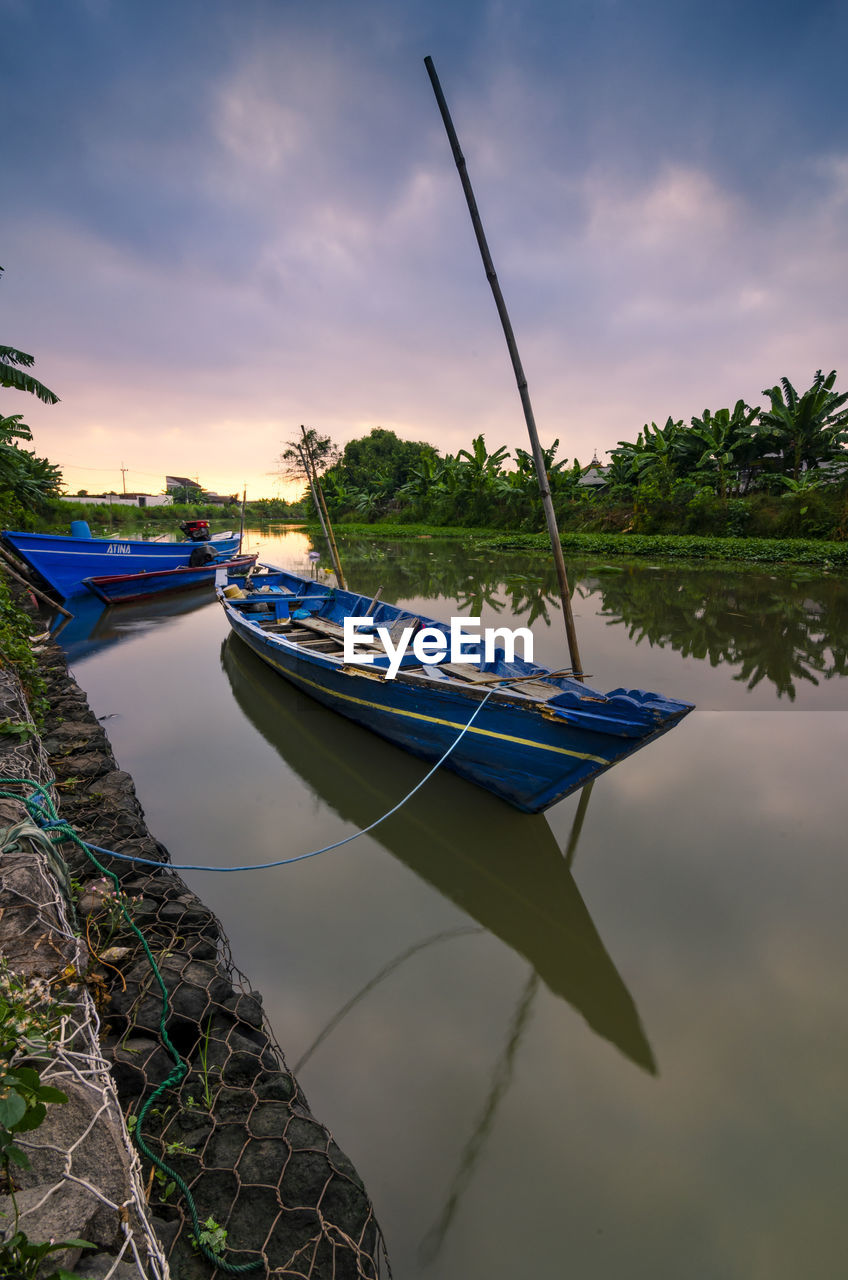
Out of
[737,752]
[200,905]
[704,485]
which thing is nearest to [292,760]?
[200,905]

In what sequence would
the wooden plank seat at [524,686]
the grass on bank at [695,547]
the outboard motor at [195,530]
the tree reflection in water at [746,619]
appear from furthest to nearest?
the grass on bank at [695,547], the outboard motor at [195,530], the tree reflection in water at [746,619], the wooden plank seat at [524,686]

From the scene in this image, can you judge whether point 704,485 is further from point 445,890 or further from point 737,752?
point 445,890

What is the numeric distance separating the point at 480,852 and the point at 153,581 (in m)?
12.4

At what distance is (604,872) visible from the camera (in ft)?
12.1

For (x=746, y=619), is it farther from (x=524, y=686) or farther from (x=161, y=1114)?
(x=161, y=1114)

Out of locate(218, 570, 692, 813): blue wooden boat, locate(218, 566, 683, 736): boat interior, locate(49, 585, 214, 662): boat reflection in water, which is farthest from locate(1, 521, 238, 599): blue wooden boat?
locate(218, 570, 692, 813): blue wooden boat

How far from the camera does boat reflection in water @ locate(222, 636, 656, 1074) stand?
2867 millimetres

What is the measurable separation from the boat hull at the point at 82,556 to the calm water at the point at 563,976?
24.4 feet

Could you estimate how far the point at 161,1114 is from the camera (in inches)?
75.3

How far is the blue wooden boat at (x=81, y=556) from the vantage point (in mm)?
11453

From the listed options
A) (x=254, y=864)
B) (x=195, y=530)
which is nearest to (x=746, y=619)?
(x=254, y=864)

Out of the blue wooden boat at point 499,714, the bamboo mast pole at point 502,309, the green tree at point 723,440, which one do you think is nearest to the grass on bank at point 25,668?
the blue wooden boat at point 499,714

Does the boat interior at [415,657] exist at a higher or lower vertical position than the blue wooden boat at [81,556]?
lower

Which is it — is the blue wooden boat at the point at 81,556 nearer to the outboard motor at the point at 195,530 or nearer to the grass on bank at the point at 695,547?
the outboard motor at the point at 195,530
